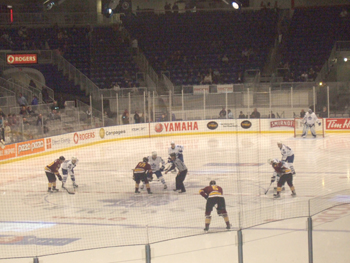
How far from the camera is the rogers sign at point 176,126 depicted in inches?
997

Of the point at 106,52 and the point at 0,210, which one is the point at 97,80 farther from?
the point at 0,210

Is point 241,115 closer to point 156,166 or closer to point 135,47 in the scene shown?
point 135,47

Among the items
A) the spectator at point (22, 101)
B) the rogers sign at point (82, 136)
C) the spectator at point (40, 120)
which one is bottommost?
the rogers sign at point (82, 136)

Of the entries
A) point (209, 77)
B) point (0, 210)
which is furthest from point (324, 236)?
point (209, 77)

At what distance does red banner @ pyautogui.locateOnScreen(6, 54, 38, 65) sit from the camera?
22062 mm

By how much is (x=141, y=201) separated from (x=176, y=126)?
14.1m

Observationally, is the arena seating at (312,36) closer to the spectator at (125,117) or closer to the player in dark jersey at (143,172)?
the spectator at (125,117)

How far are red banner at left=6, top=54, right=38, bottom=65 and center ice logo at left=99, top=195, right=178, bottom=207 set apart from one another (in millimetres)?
12528

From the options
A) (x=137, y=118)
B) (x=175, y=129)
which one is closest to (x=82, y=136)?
(x=137, y=118)

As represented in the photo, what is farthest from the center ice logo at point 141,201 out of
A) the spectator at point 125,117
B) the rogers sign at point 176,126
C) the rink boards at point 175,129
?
the rogers sign at point 176,126

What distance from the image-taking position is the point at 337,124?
79.8 ft

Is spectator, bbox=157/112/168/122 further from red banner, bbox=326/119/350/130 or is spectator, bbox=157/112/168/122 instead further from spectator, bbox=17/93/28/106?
red banner, bbox=326/119/350/130

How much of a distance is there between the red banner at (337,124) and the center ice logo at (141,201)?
47.9 feet

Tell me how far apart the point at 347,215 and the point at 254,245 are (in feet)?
4.36
